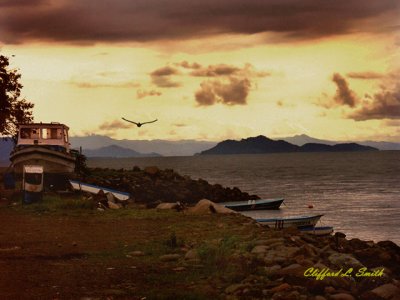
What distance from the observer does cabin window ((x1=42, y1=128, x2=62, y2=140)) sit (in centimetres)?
3900

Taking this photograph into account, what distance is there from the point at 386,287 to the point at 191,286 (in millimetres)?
4052

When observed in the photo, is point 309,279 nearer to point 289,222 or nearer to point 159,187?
point 289,222

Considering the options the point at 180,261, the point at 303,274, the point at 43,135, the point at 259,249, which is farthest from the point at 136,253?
the point at 43,135

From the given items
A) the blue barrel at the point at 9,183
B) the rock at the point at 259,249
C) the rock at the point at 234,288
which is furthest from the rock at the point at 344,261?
the blue barrel at the point at 9,183

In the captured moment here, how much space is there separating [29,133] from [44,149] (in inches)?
120

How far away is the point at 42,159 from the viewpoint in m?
36.7

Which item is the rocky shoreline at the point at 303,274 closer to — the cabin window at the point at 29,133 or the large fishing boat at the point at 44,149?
the large fishing boat at the point at 44,149

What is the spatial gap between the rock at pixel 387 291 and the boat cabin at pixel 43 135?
30.5 metres

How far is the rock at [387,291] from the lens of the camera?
36.5ft

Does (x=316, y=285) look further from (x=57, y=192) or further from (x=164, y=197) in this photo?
(x=164, y=197)

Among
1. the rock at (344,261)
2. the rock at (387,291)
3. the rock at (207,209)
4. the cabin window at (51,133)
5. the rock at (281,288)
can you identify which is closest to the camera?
the rock at (387,291)

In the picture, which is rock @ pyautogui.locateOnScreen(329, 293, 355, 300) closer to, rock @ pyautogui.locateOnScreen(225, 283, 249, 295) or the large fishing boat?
rock @ pyautogui.locateOnScreen(225, 283, 249, 295)

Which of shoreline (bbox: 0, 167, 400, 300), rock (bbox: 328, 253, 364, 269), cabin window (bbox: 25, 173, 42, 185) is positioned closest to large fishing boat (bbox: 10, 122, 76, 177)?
cabin window (bbox: 25, 173, 42, 185)

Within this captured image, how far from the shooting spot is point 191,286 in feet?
38.7
